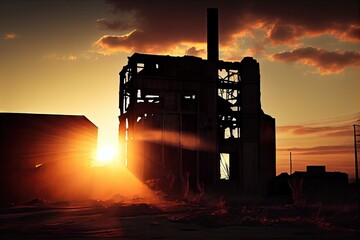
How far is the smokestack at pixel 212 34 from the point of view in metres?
35.4

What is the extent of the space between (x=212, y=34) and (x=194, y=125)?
365 inches

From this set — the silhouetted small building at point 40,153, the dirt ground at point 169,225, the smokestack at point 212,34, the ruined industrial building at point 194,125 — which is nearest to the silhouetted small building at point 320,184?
the ruined industrial building at point 194,125

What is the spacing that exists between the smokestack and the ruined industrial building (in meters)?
0.13

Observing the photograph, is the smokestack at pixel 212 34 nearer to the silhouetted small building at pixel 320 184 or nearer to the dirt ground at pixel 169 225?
the silhouetted small building at pixel 320 184

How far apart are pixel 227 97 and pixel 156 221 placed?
20.0 m

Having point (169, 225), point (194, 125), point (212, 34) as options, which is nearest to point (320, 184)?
point (194, 125)

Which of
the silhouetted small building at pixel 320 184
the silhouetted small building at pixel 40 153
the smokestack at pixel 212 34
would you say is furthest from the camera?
the smokestack at pixel 212 34

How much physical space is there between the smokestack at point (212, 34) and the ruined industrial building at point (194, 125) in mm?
134

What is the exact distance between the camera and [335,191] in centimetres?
2588

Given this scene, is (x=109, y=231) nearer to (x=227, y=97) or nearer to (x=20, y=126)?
(x=20, y=126)

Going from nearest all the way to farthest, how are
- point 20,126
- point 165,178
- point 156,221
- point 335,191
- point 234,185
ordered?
point 156,221 < point 335,191 < point 20,126 < point 165,178 < point 234,185

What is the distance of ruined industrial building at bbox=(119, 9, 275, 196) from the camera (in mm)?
30578

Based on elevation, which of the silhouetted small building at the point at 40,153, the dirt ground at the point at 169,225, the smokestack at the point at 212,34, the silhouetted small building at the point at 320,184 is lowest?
the dirt ground at the point at 169,225

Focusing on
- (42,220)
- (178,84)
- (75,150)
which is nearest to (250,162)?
(178,84)
